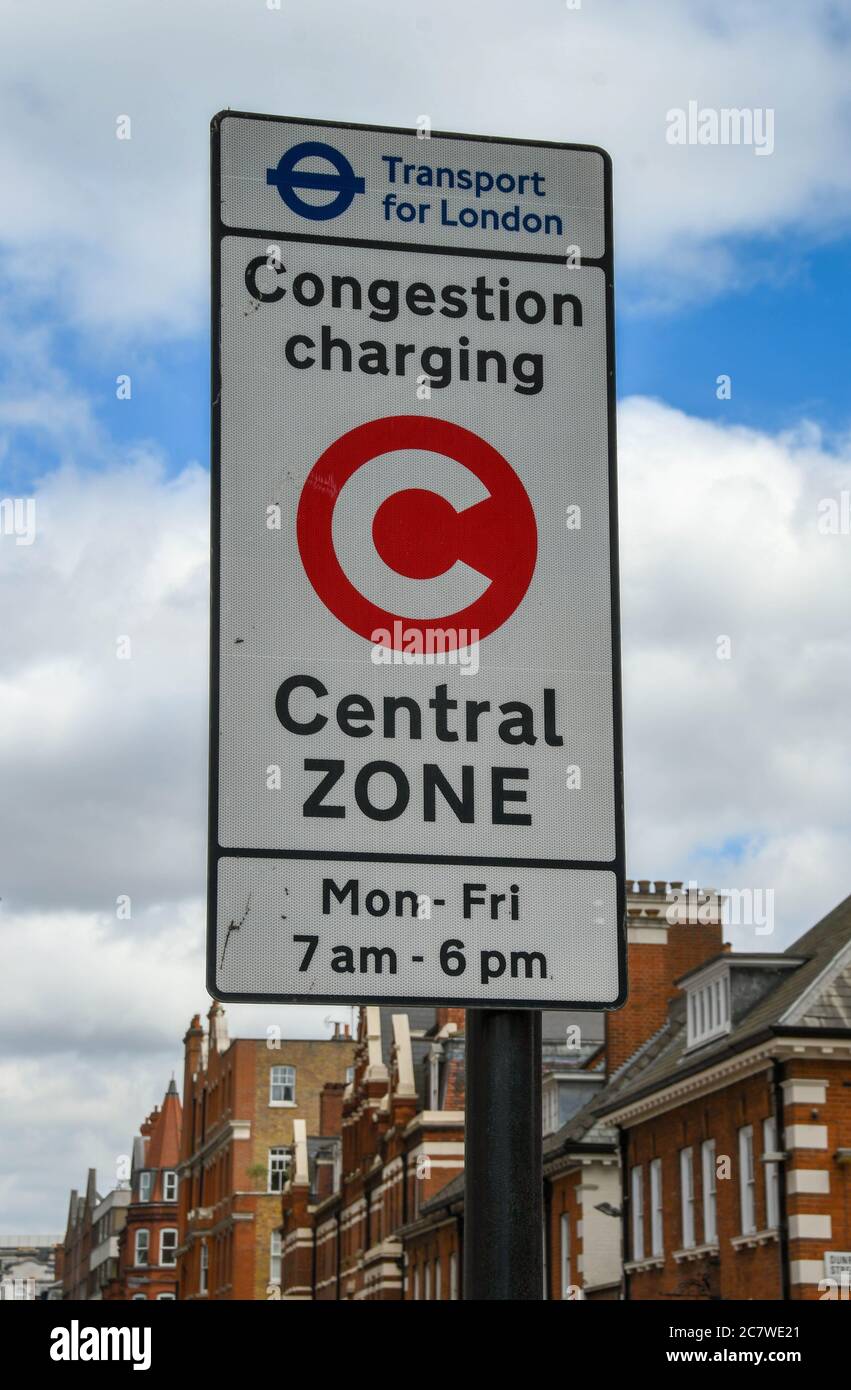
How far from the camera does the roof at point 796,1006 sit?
32938 mm

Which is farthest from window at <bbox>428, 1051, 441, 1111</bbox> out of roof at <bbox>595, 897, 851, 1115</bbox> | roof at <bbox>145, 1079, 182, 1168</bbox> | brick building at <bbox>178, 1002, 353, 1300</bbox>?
roof at <bbox>145, 1079, 182, 1168</bbox>

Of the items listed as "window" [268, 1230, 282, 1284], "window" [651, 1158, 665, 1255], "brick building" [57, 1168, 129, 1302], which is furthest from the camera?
"brick building" [57, 1168, 129, 1302]

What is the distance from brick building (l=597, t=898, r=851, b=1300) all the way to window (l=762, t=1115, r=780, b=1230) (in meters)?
0.03

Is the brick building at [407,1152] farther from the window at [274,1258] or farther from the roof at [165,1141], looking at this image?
the roof at [165,1141]

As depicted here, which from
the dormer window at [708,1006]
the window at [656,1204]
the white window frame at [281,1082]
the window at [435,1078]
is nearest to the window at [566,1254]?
the window at [656,1204]

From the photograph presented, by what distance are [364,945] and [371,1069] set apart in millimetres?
66964

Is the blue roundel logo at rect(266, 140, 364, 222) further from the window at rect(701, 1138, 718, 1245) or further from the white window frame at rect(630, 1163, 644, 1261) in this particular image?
the white window frame at rect(630, 1163, 644, 1261)

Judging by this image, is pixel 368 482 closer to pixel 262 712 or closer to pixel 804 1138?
pixel 262 712

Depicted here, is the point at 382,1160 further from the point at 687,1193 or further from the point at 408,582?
the point at 408,582

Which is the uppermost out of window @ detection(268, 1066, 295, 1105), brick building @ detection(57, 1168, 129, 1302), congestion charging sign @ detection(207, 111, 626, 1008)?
window @ detection(268, 1066, 295, 1105)

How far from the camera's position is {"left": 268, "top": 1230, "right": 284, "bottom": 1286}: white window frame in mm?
90438

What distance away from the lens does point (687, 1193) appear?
37500mm

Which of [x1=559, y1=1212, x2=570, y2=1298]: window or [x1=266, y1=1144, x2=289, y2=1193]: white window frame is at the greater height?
[x1=266, y1=1144, x2=289, y2=1193]: white window frame
